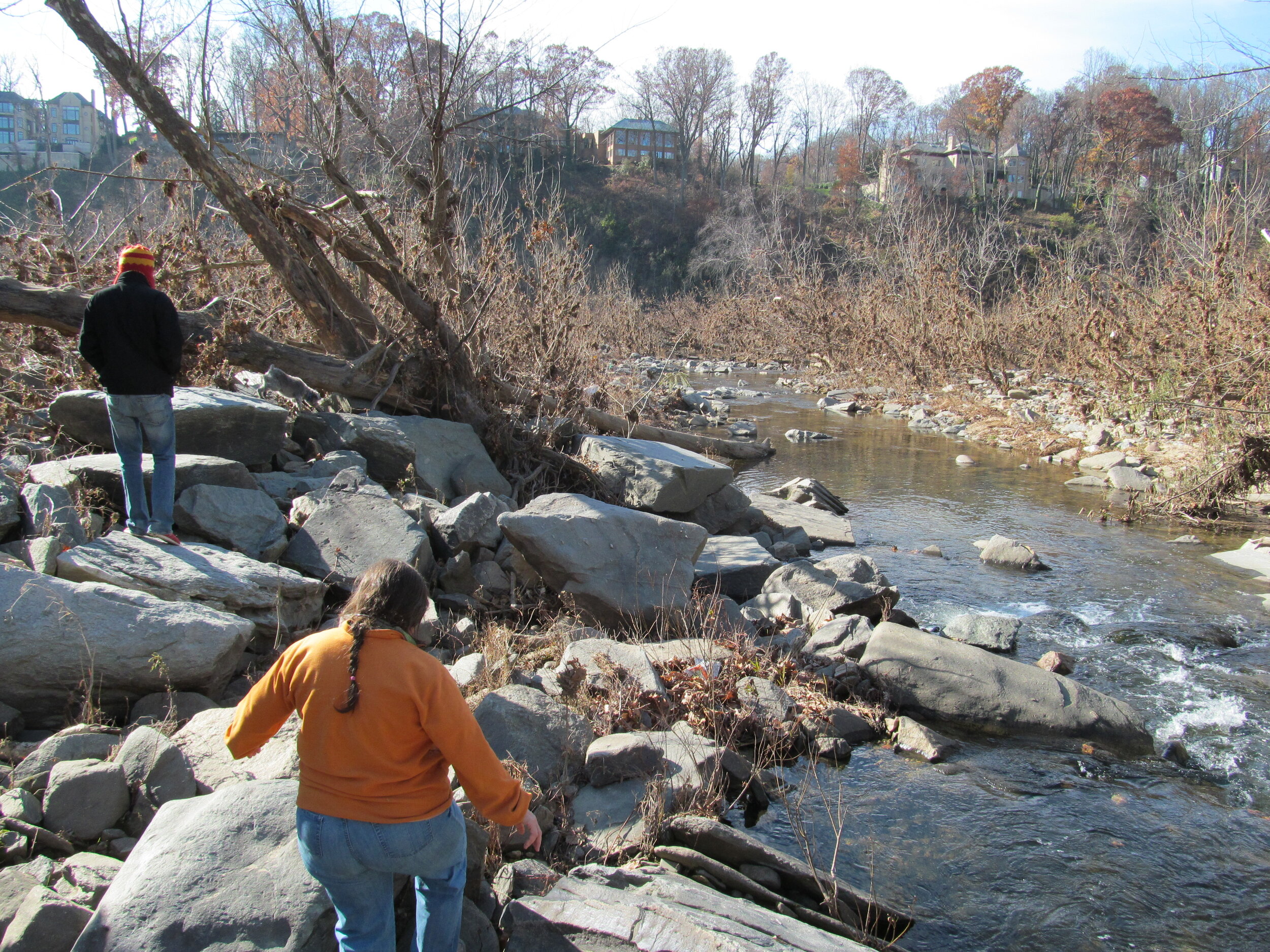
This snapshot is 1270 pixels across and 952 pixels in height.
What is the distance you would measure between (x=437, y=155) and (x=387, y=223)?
996mm

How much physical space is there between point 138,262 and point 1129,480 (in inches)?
456

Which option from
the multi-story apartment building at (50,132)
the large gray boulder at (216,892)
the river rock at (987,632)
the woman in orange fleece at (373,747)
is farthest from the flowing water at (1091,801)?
the multi-story apartment building at (50,132)

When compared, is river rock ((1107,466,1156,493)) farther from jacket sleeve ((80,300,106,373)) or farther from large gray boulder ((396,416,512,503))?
jacket sleeve ((80,300,106,373))

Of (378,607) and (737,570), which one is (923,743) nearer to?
(737,570)

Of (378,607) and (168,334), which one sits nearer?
(378,607)

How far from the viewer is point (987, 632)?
248 inches

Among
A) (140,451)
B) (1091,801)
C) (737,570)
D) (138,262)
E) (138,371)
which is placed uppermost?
(138,262)

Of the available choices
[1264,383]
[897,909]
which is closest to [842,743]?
[897,909]

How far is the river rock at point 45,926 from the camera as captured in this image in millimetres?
2340

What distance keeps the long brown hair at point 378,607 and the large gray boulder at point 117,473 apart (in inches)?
136

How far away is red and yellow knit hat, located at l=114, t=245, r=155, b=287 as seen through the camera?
16.2 ft

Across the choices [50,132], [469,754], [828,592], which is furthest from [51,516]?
[50,132]

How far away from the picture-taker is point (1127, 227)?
4097cm

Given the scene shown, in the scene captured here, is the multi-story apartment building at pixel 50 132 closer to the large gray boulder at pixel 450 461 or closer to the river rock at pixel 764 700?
the large gray boulder at pixel 450 461
